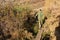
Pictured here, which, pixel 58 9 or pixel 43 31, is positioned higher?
pixel 58 9

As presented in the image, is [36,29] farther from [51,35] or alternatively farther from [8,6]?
[8,6]

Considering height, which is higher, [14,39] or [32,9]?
[32,9]

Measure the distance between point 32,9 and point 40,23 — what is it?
71cm

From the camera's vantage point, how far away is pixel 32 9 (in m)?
9.73

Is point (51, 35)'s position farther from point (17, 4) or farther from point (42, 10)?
point (17, 4)

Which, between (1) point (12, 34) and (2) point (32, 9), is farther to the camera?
(2) point (32, 9)

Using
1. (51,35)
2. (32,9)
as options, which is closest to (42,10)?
(32,9)

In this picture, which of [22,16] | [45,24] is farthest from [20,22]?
[45,24]

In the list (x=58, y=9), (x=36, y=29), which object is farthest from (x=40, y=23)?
(x=58, y=9)

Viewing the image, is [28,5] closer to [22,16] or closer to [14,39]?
[22,16]

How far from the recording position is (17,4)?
379 inches

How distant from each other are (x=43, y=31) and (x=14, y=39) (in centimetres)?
110

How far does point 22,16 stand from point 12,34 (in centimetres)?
81

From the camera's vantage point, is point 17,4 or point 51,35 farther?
point 17,4
